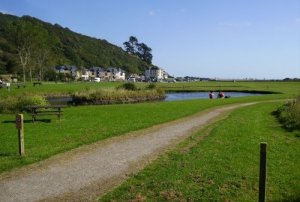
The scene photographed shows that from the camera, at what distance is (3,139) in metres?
16.2

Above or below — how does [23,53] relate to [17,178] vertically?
above

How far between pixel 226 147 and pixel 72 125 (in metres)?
9.19

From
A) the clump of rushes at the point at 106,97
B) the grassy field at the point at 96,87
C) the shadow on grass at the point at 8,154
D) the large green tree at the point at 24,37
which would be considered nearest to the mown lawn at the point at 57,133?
the shadow on grass at the point at 8,154

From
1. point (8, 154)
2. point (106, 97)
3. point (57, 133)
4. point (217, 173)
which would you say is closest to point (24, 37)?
point (106, 97)

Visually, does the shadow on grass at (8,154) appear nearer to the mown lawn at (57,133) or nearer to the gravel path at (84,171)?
the mown lawn at (57,133)

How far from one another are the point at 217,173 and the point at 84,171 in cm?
368

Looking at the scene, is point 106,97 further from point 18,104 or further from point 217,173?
point 217,173

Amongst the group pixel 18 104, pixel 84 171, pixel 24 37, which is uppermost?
pixel 24 37

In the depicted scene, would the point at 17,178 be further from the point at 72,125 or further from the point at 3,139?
the point at 72,125

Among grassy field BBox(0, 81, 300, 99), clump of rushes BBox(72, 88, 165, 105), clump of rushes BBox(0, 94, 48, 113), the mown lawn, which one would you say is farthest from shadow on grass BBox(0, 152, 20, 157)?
grassy field BBox(0, 81, 300, 99)

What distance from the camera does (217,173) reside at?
11.0 m

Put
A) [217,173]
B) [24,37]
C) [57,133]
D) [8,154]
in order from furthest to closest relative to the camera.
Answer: [24,37] → [57,133] → [8,154] → [217,173]

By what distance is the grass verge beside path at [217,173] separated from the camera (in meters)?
9.28

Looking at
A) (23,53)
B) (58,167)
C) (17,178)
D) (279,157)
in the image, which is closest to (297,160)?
(279,157)
